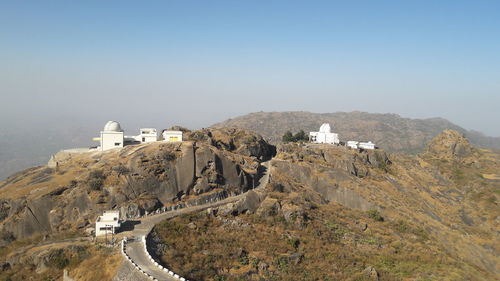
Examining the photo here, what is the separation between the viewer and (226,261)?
148ft

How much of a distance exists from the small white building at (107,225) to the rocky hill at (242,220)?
9.29 ft

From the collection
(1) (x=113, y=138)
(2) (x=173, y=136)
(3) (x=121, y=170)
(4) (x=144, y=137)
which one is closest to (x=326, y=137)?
(2) (x=173, y=136)

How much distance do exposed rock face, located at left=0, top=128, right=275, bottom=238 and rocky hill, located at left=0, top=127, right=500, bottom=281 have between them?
0.18m

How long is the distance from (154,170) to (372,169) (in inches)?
2516

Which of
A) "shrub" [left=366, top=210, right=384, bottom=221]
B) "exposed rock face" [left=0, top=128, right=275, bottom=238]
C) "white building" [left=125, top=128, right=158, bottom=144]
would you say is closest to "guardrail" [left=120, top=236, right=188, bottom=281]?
"exposed rock face" [left=0, top=128, right=275, bottom=238]

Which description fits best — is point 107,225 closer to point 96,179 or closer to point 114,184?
point 114,184

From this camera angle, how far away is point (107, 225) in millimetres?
46062

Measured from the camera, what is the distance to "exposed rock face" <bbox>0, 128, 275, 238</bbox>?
51281 mm

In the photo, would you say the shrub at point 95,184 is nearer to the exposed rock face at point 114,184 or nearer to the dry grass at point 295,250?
the exposed rock face at point 114,184

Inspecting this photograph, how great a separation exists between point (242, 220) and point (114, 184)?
2186 cm

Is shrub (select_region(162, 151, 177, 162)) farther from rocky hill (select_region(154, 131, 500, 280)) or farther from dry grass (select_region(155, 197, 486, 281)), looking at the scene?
dry grass (select_region(155, 197, 486, 281))

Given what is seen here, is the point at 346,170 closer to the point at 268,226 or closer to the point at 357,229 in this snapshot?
the point at 357,229

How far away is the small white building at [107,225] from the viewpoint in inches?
1806

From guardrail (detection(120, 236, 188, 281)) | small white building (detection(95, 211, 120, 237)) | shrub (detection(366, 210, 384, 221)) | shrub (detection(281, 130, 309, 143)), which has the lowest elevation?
shrub (detection(366, 210, 384, 221))
